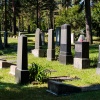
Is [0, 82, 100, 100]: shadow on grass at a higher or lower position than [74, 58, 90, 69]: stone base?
lower

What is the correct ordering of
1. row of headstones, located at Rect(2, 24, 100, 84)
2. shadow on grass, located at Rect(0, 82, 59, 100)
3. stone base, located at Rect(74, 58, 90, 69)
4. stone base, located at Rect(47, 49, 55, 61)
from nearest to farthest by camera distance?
shadow on grass, located at Rect(0, 82, 59, 100)
row of headstones, located at Rect(2, 24, 100, 84)
stone base, located at Rect(74, 58, 90, 69)
stone base, located at Rect(47, 49, 55, 61)

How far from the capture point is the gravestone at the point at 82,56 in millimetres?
14283

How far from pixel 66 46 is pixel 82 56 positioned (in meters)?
2.06

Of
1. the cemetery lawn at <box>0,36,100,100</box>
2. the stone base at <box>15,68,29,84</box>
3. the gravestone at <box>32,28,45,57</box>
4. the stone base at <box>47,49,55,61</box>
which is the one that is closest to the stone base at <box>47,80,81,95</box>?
the cemetery lawn at <box>0,36,100,100</box>

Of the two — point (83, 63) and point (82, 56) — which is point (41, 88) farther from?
point (82, 56)

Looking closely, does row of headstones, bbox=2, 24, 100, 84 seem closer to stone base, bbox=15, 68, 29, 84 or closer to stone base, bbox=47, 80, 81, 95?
stone base, bbox=15, 68, 29, 84

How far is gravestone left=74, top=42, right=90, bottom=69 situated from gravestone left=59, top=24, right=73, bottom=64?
4.44 feet

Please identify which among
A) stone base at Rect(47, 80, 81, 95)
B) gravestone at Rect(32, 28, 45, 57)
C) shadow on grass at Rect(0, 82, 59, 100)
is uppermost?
gravestone at Rect(32, 28, 45, 57)

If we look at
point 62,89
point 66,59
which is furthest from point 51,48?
point 62,89

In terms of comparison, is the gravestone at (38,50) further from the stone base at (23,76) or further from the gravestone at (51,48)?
the stone base at (23,76)

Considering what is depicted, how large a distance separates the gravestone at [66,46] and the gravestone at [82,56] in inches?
53.3

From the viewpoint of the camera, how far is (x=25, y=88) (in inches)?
393

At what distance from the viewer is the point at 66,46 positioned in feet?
53.8

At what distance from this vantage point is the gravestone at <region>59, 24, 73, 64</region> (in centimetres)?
1611
